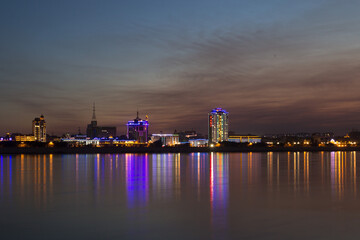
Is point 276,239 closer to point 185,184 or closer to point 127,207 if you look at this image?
point 127,207

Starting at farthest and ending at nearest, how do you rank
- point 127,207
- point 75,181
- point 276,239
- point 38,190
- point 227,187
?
point 75,181 → point 227,187 → point 38,190 → point 127,207 → point 276,239

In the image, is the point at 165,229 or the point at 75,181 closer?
the point at 165,229

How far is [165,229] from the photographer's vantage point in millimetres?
12055

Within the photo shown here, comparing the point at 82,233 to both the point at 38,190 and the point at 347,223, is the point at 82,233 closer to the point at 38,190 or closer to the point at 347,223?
the point at 347,223

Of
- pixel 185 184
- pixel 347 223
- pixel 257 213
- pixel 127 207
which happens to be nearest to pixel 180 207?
pixel 127 207

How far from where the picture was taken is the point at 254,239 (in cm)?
1079

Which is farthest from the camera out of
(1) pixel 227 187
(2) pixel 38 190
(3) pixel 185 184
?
(3) pixel 185 184

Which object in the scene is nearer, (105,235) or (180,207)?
(105,235)

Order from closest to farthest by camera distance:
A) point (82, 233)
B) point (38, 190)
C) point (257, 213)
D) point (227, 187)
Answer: point (82, 233), point (257, 213), point (38, 190), point (227, 187)

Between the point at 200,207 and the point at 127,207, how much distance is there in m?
2.89

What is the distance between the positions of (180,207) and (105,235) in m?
5.06

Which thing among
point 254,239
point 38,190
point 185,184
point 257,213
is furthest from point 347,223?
point 38,190

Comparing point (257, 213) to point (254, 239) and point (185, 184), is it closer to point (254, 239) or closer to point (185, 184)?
point (254, 239)

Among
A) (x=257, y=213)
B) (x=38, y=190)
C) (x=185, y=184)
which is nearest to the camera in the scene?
(x=257, y=213)
